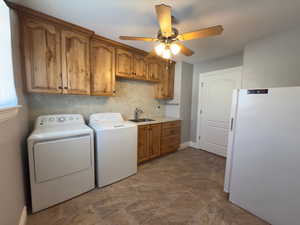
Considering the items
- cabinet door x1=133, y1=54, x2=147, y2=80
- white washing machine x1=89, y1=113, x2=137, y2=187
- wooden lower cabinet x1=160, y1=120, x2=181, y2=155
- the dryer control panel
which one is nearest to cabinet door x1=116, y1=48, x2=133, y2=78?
cabinet door x1=133, y1=54, x2=147, y2=80

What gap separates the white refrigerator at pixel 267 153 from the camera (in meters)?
1.25

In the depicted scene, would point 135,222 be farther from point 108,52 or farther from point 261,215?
point 108,52

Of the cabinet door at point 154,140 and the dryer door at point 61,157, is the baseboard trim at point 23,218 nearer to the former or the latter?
the dryer door at point 61,157

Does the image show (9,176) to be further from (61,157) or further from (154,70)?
(154,70)

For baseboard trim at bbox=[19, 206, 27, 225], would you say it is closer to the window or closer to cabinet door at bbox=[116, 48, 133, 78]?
the window

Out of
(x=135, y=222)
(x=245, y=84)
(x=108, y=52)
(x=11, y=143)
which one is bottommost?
(x=135, y=222)

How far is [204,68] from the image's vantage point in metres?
3.38

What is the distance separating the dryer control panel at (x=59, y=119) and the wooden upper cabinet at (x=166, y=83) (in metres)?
1.96

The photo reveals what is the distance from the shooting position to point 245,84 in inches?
92.0

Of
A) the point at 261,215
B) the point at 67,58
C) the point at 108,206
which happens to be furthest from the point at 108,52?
the point at 261,215

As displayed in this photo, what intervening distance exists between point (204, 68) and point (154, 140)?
229 cm

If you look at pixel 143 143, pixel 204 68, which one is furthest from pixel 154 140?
pixel 204 68

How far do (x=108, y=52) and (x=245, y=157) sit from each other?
8.67 ft

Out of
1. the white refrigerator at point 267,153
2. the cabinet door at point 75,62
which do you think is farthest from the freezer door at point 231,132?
the cabinet door at point 75,62
